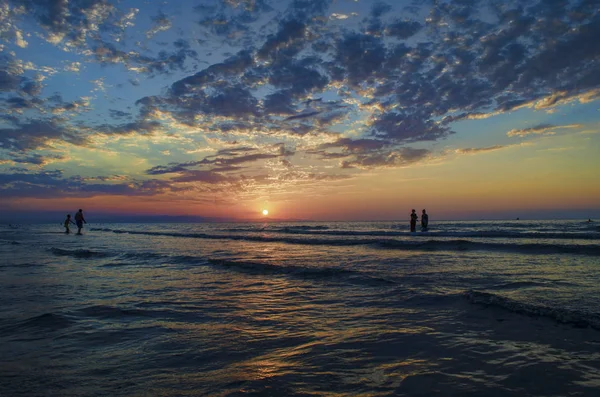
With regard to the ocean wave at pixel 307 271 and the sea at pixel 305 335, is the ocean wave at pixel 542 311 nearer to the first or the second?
the sea at pixel 305 335

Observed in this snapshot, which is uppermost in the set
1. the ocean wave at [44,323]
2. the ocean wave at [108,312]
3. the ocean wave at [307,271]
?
the ocean wave at [44,323]

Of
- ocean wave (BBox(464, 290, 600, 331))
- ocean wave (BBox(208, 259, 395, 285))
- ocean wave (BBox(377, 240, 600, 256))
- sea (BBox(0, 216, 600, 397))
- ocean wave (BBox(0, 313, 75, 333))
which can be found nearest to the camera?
sea (BBox(0, 216, 600, 397))

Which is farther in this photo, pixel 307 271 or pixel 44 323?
pixel 307 271

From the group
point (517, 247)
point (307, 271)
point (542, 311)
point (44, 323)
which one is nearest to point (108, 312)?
point (44, 323)

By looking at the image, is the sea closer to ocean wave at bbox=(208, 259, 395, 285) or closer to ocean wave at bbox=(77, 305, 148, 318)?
ocean wave at bbox=(77, 305, 148, 318)

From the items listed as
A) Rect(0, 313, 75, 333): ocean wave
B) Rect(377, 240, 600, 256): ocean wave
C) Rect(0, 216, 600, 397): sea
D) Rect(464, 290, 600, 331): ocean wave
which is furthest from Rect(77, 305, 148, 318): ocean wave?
Rect(377, 240, 600, 256): ocean wave

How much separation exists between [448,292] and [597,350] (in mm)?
4122

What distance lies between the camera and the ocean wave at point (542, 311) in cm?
647

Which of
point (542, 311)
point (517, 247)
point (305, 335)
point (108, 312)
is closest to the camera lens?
point (305, 335)

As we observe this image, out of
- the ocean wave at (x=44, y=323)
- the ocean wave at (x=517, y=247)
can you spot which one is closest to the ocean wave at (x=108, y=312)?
the ocean wave at (x=44, y=323)

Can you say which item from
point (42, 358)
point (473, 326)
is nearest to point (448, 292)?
point (473, 326)

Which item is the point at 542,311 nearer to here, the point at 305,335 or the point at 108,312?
the point at 305,335

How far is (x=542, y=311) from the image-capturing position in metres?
7.11

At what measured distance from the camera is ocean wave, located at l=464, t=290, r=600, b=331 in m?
6.47
